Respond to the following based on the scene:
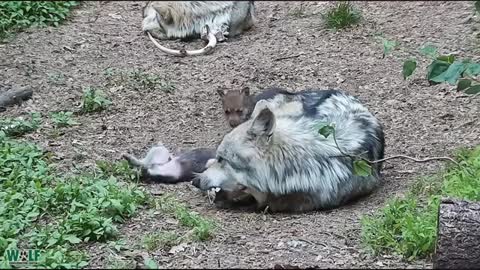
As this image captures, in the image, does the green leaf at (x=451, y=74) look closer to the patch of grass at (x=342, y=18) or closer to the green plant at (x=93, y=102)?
the green plant at (x=93, y=102)

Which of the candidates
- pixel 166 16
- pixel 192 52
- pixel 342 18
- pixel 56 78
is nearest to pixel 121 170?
pixel 56 78

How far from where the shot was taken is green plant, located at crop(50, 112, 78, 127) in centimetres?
841

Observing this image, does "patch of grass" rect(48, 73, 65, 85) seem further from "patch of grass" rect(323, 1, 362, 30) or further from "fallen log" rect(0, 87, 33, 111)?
"patch of grass" rect(323, 1, 362, 30)

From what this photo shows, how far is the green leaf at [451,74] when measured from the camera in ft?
18.1

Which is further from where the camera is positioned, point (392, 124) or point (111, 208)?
point (392, 124)

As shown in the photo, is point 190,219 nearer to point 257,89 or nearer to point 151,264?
point 151,264

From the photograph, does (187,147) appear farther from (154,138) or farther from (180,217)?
(180,217)

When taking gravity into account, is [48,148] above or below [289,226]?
below

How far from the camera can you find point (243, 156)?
6.58 m

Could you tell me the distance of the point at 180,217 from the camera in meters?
6.26

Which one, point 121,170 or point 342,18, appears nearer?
point 121,170

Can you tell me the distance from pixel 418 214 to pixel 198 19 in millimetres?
6132

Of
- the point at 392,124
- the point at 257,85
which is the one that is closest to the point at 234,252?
the point at 392,124

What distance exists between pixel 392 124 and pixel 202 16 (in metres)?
3.98
